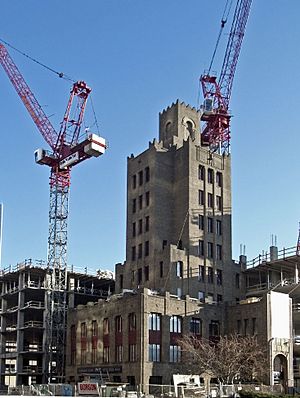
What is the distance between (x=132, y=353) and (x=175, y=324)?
25.9ft

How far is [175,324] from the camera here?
9650 centimetres

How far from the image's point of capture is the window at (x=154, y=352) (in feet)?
302

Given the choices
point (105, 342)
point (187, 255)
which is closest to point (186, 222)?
point (187, 255)

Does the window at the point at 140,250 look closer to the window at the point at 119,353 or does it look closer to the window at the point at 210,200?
the window at the point at 210,200

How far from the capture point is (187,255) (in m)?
108

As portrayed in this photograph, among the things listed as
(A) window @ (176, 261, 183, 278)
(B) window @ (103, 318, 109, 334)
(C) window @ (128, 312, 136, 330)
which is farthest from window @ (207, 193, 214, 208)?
(C) window @ (128, 312, 136, 330)

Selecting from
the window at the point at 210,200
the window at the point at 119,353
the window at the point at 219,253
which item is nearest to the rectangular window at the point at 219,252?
the window at the point at 219,253

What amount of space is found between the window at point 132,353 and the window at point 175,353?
566 centimetres

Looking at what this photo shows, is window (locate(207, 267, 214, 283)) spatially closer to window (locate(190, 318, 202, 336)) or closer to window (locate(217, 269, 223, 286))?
window (locate(217, 269, 223, 286))

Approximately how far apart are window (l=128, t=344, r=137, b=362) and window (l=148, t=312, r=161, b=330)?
3.66 meters

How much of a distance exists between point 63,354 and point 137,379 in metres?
35.7

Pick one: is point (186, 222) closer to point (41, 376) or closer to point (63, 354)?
point (63, 354)

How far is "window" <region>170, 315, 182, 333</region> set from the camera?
95875mm

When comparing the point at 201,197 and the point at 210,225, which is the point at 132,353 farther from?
the point at 201,197
